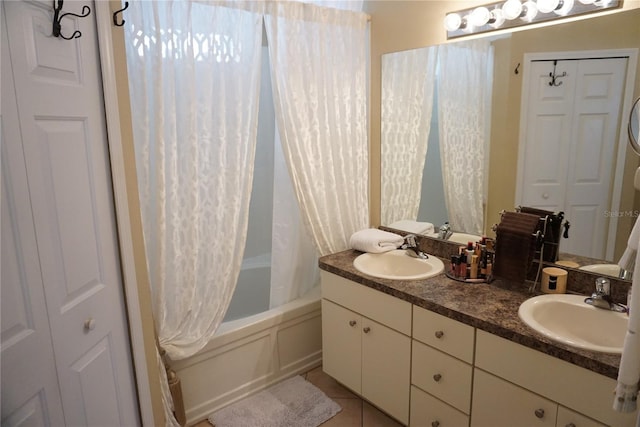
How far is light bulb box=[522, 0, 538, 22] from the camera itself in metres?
1.78

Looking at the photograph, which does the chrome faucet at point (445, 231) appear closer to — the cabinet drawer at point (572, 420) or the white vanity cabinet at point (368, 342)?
the white vanity cabinet at point (368, 342)

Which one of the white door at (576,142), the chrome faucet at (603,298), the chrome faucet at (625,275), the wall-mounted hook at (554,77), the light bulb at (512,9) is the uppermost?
the light bulb at (512,9)

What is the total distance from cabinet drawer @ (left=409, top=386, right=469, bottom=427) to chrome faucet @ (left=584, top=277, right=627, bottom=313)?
2.23ft

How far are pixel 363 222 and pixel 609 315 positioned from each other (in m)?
1.37

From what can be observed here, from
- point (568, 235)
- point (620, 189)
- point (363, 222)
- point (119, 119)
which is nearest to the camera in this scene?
point (119, 119)

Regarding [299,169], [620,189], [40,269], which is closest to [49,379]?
[40,269]

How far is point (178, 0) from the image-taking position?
5.71 ft

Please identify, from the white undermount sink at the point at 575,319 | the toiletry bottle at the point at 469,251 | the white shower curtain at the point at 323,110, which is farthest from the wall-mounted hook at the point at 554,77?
the white shower curtain at the point at 323,110

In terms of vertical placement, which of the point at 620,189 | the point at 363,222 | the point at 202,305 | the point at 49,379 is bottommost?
the point at 202,305

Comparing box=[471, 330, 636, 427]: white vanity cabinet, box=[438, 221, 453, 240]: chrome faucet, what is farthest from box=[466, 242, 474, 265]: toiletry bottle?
box=[471, 330, 636, 427]: white vanity cabinet

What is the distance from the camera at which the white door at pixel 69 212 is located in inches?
41.9

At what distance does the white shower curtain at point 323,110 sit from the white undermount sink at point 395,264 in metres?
0.28

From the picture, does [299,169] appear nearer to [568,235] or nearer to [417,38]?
[417,38]

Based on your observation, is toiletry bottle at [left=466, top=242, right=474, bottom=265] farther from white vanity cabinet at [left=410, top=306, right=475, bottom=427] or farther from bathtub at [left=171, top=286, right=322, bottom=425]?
bathtub at [left=171, top=286, right=322, bottom=425]
